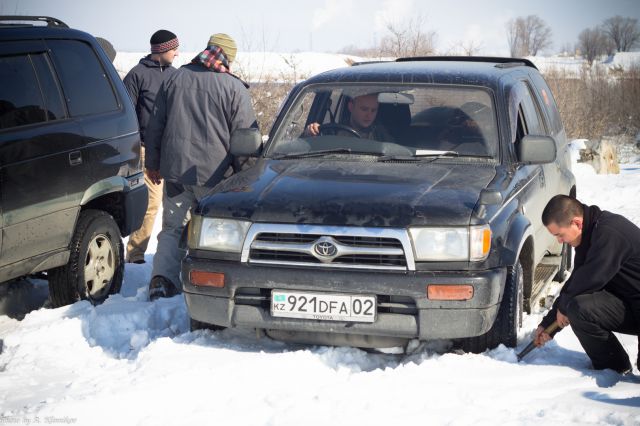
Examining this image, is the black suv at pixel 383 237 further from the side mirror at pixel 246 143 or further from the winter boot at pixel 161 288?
the winter boot at pixel 161 288

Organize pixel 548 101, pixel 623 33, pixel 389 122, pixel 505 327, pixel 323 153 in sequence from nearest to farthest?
pixel 505 327
pixel 323 153
pixel 389 122
pixel 548 101
pixel 623 33

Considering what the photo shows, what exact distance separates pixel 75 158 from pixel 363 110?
198 cm

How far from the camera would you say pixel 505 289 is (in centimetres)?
483

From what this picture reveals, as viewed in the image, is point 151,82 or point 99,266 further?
point 151,82

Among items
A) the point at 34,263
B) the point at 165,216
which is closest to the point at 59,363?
the point at 34,263

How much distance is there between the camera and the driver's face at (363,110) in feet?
19.5

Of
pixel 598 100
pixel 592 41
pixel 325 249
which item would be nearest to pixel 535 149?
pixel 325 249

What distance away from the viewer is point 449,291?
453 centimetres

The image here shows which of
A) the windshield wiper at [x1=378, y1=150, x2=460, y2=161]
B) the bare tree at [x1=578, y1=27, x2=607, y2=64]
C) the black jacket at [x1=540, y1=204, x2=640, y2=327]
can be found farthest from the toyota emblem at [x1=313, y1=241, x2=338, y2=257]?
the bare tree at [x1=578, y1=27, x2=607, y2=64]

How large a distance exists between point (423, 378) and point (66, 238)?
2725mm

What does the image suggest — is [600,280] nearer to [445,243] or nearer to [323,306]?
[445,243]

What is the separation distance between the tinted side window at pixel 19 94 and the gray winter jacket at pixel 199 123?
1105mm

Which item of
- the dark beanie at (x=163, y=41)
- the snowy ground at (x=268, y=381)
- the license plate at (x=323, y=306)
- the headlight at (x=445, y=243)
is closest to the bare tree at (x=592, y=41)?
the dark beanie at (x=163, y=41)

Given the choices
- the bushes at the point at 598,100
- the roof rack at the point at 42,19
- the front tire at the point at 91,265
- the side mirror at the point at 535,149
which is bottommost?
the bushes at the point at 598,100
